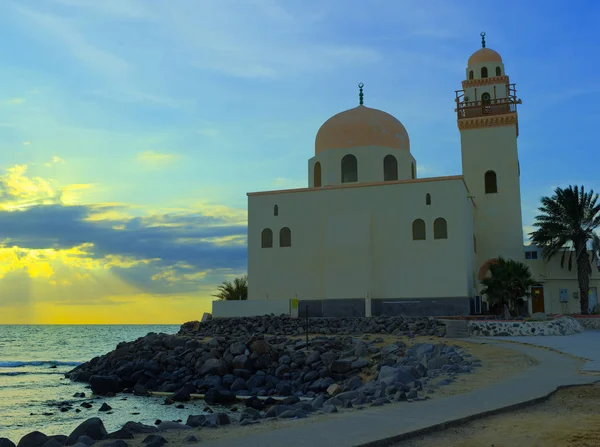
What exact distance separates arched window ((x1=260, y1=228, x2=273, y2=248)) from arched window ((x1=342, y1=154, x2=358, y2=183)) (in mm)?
4835

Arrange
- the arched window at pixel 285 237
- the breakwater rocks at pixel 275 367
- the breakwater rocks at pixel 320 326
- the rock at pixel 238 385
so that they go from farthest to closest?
the arched window at pixel 285 237 → the breakwater rocks at pixel 320 326 → the rock at pixel 238 385 → the breakwater rocks at pixel 275 367

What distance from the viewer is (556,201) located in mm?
30625

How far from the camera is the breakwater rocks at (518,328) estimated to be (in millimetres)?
21250

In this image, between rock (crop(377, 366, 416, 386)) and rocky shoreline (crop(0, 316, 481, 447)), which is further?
rock (crop(377, 366, 416, 386))

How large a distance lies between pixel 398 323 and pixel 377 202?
6872mm

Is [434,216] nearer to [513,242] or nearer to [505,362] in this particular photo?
[513,242]

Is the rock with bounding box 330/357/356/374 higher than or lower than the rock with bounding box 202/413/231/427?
lower

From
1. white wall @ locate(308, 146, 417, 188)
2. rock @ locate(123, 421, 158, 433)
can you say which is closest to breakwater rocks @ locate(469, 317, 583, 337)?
white wall @ locate(308, 146, 417, 188)

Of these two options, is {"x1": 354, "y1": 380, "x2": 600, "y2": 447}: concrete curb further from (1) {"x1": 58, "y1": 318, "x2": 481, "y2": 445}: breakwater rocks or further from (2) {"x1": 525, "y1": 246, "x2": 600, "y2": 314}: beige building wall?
(2) {"x1": 525, "y1": 246, "x2": 600, "y2": 314}: beige building wall

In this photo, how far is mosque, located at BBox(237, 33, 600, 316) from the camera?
2694 cm

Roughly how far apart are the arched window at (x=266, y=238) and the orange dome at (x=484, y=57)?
52.6 ft

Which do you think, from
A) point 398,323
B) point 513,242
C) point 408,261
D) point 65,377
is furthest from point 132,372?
point 513,242

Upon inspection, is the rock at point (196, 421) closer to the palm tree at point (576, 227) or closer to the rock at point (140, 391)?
the rock at point (140, 391)

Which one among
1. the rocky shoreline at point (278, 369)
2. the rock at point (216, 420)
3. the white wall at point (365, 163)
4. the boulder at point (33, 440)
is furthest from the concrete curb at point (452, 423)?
the white wall at point (365, 163)
